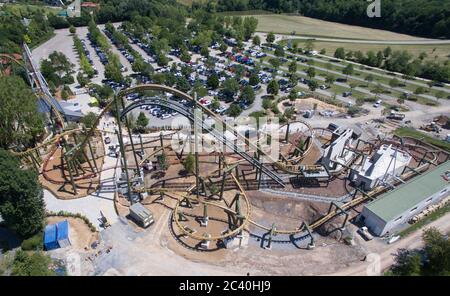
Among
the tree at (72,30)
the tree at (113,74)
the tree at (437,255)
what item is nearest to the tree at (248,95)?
the tree at (113,74)

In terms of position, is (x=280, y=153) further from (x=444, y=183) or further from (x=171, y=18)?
(x=171, y=18)

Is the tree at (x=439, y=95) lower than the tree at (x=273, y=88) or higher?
lower

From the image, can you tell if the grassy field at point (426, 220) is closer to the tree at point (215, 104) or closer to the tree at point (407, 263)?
the tree at point (407, 263)

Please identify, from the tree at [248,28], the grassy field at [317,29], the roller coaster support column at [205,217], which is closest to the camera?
the roller coaster support column at [205,217]

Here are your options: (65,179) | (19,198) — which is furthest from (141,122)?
(19,198)

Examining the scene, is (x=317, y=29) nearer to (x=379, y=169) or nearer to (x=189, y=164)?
(x=379, y=169)

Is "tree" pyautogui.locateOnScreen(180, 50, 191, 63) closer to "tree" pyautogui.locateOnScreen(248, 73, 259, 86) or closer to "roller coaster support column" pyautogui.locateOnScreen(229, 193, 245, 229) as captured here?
"tree" pyautogui.locateOnScreen(248, 73, 259, 86)
